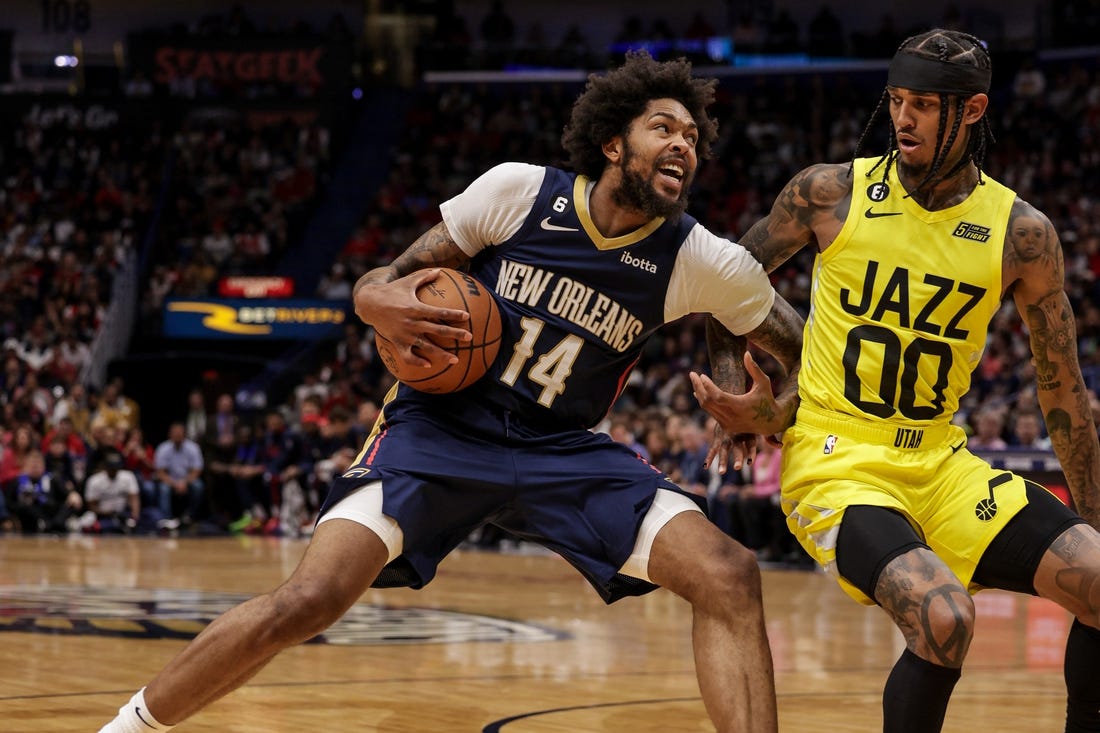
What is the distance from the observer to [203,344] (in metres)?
26.6

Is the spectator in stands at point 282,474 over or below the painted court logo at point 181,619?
below

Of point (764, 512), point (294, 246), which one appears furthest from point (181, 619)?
point (294, 246)

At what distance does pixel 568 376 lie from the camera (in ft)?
16.0

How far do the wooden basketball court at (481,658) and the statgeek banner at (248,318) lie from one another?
1329 cm

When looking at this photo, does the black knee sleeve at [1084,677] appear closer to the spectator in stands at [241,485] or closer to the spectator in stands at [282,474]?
the spectator in stands at [282,474]

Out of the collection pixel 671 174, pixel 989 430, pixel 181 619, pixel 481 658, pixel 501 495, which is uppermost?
pixel 671 174

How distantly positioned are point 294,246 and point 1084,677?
83.6ft

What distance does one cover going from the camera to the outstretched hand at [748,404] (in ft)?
15.8

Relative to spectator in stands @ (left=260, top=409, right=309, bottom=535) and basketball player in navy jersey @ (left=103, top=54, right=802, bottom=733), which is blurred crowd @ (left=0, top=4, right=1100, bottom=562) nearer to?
spectator in stands @ (left=260, top=409, right=309, bottom=535)

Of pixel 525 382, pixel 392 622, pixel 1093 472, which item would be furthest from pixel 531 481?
pixel 392 622

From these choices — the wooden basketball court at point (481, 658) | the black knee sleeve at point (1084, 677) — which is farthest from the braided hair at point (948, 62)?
the wooden basketball court at point (481, 658)

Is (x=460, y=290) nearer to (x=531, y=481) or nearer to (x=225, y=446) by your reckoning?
(x=531, y=481)

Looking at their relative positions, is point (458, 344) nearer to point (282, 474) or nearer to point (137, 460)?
point (282, 474)

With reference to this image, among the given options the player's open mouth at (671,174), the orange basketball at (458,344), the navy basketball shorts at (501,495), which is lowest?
the navy basketball shorts at (501,495)
